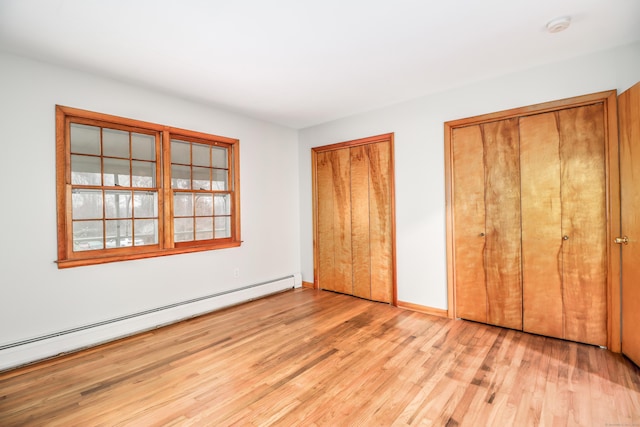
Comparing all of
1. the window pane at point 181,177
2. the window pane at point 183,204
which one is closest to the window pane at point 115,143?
the window pane at point 181,177

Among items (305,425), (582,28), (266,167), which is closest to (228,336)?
(305,425)

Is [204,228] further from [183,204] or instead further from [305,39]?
[305,39]

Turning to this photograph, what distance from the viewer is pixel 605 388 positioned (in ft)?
6.89

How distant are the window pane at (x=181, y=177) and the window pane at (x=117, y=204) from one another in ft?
1.67

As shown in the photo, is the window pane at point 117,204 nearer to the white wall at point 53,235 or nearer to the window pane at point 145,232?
the window pane at point 145,232

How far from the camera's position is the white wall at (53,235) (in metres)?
2.55

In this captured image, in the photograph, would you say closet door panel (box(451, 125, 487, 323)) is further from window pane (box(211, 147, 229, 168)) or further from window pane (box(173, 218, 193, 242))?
window pane (box(173, 218, 193, 242))

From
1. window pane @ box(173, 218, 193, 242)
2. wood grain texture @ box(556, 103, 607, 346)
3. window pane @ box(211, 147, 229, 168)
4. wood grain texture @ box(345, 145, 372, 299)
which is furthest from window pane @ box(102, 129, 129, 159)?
wood grain texture @ box(556, 103, 607, 346)

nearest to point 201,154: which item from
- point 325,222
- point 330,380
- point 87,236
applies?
point 87,236

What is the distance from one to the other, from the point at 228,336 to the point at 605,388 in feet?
10.1

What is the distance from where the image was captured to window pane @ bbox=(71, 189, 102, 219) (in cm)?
294

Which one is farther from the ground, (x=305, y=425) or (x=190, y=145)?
(x=190, y=145)

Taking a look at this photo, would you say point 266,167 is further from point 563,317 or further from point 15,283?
point 563,317

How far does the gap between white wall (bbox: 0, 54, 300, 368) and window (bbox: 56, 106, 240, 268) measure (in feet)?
0.33
